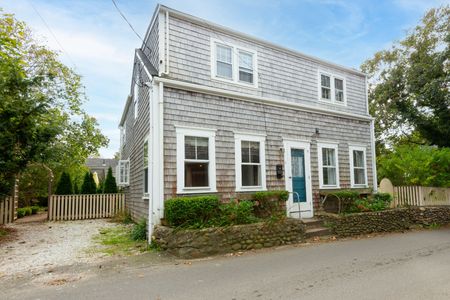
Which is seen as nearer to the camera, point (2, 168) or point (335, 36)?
point (2, 168)

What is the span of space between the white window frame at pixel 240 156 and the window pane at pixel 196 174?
42.7 inches

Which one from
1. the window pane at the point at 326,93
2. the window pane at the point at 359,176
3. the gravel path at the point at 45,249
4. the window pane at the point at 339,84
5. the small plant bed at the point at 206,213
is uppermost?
the window pane at the point at 339,84

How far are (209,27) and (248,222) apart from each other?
20.2ft

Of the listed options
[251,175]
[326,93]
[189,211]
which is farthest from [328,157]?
[189,211]

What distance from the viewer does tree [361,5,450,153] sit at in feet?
50.7

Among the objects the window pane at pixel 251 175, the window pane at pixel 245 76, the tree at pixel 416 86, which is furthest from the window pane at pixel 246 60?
the tree at pixel 416 86

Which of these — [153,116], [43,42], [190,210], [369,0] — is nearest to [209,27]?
[153,116]

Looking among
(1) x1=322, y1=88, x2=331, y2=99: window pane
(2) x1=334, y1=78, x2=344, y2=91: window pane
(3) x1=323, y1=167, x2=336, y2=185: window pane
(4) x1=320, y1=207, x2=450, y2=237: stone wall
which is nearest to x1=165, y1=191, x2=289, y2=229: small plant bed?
(4) x1=320, y1=207, x2=450, y2=237: stone wall

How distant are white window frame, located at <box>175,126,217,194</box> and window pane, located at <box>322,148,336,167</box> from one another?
488 cm

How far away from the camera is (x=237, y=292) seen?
4590 mm

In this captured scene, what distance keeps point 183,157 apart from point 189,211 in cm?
164

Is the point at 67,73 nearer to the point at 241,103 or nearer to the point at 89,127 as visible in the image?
the point at 89,127

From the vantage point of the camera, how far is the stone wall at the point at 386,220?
371 inches

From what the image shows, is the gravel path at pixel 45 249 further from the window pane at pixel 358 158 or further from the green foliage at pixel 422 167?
the green foliage at pixel 422 167
